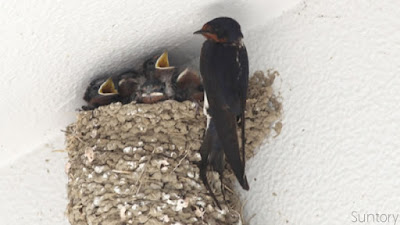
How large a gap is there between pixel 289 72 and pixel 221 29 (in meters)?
0.33

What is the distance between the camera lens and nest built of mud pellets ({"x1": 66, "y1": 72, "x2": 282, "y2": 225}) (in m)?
2.31

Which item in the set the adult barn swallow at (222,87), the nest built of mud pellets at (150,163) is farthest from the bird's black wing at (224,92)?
the nest built of mud pellets at (150,163)

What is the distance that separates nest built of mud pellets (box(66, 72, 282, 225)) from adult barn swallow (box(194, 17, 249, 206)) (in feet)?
0.23

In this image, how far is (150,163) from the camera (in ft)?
7.89

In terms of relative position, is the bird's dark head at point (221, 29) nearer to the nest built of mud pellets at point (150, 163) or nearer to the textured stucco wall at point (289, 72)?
the textured stucco wall at point (289, 72)

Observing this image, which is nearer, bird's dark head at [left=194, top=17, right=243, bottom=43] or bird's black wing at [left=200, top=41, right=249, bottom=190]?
bird's black wing at [left=200, top=41, right=249, bottom=190]

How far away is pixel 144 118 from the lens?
2.56 m

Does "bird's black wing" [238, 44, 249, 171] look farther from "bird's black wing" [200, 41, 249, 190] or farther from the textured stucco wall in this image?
the textured stucco wall

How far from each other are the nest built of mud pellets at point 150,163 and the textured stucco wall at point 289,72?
0.33 ft

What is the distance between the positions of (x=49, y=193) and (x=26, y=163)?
20cm

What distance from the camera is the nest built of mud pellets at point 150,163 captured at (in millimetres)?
2309

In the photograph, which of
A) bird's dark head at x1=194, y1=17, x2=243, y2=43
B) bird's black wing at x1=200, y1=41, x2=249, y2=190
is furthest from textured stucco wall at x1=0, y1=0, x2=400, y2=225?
bird's black wing at x1=200, y1=41, x2=249, y2=190

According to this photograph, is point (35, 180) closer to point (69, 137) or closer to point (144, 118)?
point (69, 137)

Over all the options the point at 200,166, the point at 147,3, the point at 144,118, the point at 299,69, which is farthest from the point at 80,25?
the point at 299,69
